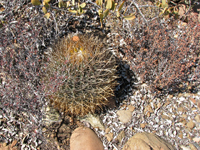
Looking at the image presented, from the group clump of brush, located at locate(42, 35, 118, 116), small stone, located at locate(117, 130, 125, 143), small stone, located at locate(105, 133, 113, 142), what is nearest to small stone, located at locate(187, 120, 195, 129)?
small stone, located at locate(117, 130, 125, 143)

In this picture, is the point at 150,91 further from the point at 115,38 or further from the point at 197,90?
the point at 115,38

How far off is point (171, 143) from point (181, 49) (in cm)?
181

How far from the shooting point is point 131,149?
296 centimetres

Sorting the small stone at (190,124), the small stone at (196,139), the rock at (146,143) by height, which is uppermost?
the rock at (146,143)

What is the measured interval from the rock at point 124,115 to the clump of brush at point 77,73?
0.80 meters

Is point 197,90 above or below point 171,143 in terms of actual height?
above

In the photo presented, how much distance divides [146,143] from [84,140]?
3.21 feet

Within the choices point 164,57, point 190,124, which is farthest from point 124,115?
point 164,57

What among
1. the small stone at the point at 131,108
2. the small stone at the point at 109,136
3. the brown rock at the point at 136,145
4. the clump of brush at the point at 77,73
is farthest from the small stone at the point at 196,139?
the clump of brush at the point at 77,73

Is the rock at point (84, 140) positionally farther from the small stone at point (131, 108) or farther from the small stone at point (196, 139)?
the small stone at point (196, 139)

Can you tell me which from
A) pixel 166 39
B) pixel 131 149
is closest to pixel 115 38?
pixel 166 39

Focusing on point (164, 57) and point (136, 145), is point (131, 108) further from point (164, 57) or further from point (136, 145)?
→ point (164, 57)

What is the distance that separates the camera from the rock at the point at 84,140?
2895mm

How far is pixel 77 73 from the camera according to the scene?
2.58 metres
